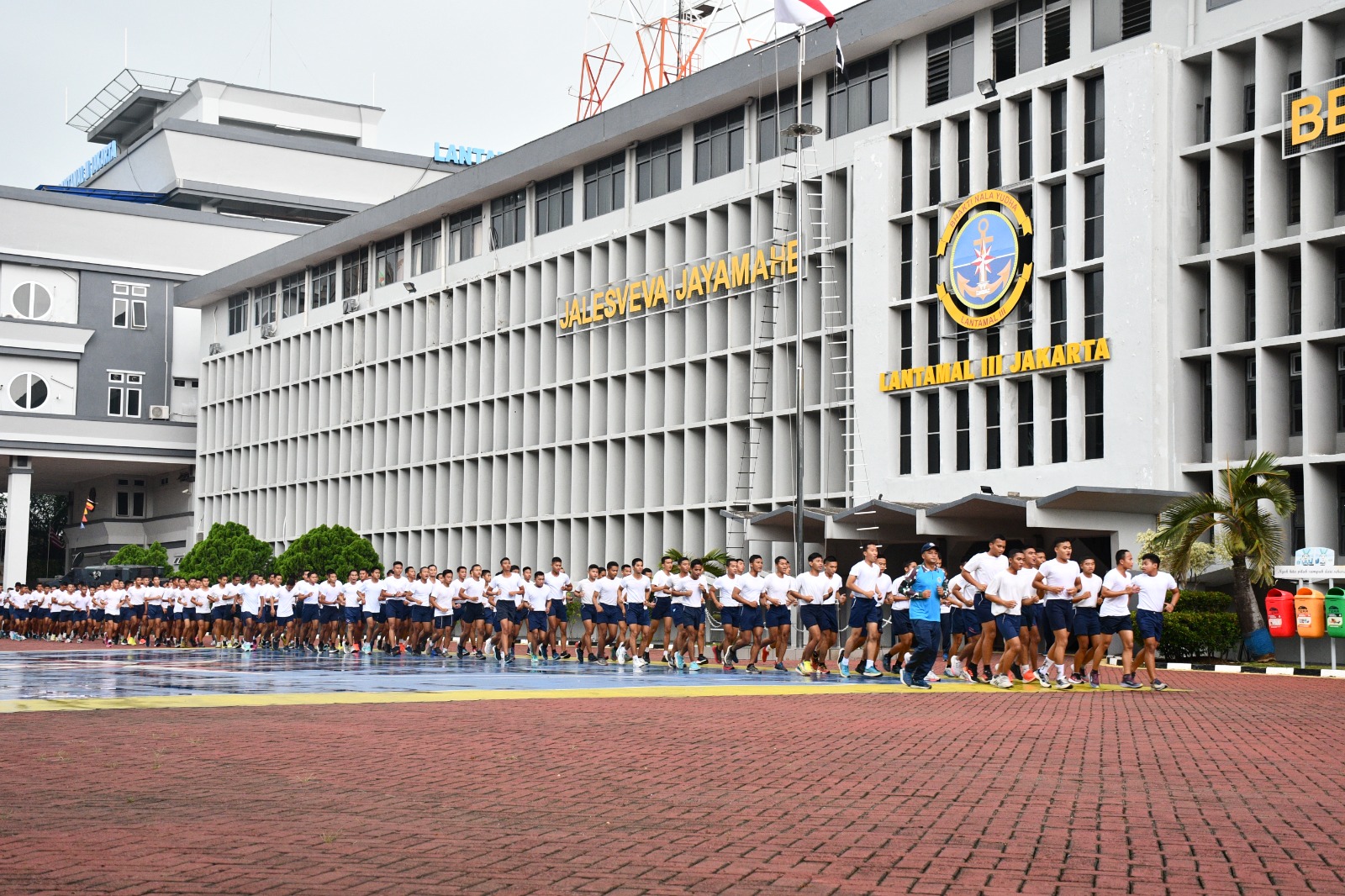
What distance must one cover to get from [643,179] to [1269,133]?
73.1 feet

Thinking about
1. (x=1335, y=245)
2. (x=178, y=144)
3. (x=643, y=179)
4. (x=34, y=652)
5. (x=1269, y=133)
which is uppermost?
(x=178, y=144)

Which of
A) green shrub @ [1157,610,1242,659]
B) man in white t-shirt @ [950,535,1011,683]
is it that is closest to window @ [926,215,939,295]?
green shrub @ [1157,610,1242,659]

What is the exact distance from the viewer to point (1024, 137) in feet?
125

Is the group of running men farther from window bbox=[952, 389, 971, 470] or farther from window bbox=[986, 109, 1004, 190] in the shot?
window bbox=[986, 109, 1004, 190]

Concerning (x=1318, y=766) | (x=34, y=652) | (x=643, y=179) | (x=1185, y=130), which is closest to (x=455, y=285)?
(x=643, y=179)

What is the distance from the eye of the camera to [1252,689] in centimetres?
2250

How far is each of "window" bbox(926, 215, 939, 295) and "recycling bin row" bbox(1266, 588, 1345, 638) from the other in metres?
12.8

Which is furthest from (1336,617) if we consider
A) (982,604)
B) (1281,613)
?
(982,604)

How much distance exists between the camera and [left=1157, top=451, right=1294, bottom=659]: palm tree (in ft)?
95.9

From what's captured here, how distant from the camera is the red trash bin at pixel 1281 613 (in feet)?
94.9

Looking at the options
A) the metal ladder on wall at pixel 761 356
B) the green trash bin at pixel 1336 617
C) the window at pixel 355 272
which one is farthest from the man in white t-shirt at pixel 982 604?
the window at pixel 355 272

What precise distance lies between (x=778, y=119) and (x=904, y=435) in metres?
10.1

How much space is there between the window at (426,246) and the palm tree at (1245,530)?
37068 millimetres

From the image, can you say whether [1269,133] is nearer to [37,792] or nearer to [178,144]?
[37,792]
